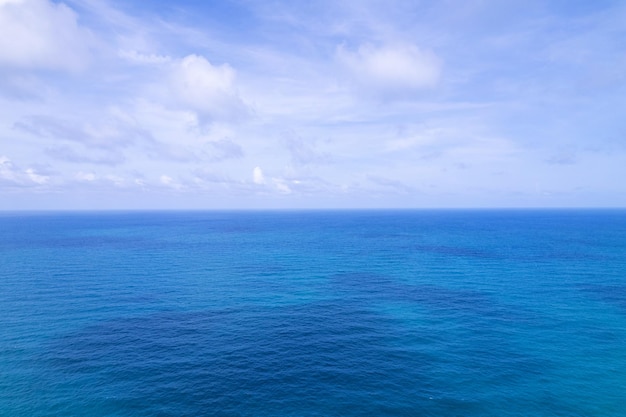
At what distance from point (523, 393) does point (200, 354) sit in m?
43.3

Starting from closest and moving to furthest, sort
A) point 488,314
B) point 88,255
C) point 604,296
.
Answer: point 488,314
point 604,296
point 88,255

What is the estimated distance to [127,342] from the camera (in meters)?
56.2

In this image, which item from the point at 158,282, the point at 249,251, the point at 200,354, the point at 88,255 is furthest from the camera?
the point at 249,251

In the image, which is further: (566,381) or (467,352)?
(467,352)

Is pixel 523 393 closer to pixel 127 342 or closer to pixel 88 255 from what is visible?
pixel 127 342

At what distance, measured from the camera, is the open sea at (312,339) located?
42.8 metres

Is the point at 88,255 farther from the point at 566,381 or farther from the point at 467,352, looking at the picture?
the point at 566,381

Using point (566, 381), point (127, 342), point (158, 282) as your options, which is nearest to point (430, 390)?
point (566, 381)

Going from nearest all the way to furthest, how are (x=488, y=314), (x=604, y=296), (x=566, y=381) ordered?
(x=566, y=381), (x=488, y=314), (x=604, y=296)

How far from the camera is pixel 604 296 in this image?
261 feet

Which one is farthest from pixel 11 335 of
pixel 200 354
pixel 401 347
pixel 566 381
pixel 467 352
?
pixel 566 381

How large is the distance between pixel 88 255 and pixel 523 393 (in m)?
134

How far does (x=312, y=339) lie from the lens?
5850 centimetres

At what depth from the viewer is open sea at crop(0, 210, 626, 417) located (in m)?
42.8
